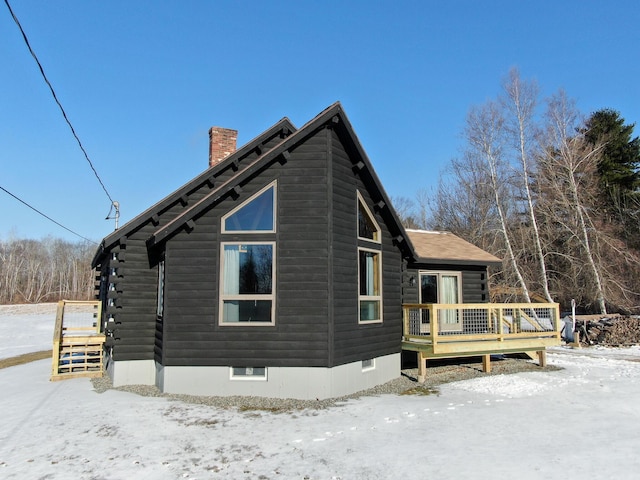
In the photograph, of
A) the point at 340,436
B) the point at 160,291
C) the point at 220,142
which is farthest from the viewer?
the point at 220,142

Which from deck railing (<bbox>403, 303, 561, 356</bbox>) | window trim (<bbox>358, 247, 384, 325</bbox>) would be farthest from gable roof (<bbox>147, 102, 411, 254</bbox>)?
deck railing (<bbox>403, 303, 561, 356</bbox>)

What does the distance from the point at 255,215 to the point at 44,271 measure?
73.4 metres

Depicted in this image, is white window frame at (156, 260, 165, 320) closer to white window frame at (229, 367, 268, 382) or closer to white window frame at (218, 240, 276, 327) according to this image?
white window frame at (218, 240, 276, 327)

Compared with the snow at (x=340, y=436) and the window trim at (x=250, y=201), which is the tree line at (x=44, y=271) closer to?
the window trim at (x=250, y=201)

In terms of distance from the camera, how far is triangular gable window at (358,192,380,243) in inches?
420

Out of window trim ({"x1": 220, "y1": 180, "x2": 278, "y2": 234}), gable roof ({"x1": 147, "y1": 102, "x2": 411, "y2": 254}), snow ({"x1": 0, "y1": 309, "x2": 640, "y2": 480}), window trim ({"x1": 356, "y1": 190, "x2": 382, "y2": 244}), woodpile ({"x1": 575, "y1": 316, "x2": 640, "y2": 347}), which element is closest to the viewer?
snow ({"x1": 0, "y1": 309, "x2": 640, "y2": 480})

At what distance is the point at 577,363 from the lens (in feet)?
46.1

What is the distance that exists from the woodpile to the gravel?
7.23 m

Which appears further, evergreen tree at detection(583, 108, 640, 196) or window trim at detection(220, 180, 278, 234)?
evergreen tree at detection(583, 108, 640, 196)

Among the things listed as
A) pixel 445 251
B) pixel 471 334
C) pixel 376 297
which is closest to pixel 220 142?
pixel 376 297

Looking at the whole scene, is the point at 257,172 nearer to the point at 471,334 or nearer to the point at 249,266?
the point at 249,266

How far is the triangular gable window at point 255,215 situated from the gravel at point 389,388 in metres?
3.49

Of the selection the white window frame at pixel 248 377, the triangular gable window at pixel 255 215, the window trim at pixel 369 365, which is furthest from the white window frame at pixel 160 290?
the window trim at pixel 369 365

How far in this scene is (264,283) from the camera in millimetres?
9398
